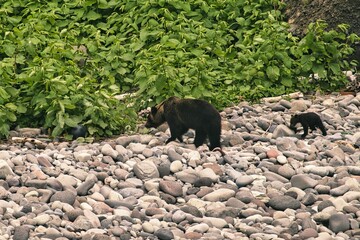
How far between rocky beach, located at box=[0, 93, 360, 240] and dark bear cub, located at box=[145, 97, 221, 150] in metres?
0.18

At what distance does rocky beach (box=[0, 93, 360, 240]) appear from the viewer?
867 centimetres

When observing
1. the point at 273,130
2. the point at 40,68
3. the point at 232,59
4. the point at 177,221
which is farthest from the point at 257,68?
the point at 177,221

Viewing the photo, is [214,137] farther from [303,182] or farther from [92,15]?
[92,15]

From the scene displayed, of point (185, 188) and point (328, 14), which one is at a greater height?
point (328, 14)

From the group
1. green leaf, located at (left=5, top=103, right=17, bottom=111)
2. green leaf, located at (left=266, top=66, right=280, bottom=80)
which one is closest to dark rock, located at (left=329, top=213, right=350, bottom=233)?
green leaf, located at (left=5, top=103, right=17, bottom=111)

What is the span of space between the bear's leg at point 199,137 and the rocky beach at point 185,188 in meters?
0.09

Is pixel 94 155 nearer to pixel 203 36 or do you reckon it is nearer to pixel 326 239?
pixel 326 239

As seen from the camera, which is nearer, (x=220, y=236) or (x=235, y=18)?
(x=220, y=236)

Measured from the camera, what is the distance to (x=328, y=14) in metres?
15.6

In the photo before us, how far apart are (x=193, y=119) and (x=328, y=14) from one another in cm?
487

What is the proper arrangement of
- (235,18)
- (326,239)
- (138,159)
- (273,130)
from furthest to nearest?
1. (235,18)
2. (273,130)
3. (138,159)
4. (326,239)

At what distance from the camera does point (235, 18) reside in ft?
52.1

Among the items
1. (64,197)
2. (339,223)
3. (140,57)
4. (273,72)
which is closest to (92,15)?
(140,57)

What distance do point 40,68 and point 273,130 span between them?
313 centimetres
